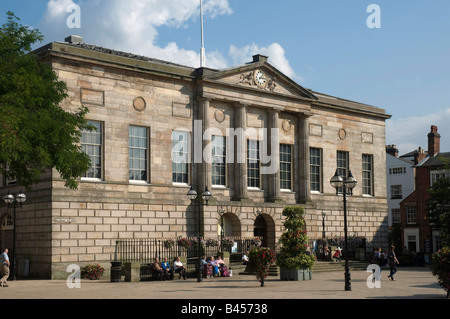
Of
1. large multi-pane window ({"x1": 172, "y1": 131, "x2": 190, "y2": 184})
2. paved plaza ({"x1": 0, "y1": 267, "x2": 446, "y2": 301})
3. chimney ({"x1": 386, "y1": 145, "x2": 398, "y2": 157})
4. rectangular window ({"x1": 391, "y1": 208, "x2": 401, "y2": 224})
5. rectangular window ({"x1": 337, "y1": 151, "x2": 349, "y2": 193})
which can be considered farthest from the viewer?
chimney ({"x1": 386, "y1": 145, "x2": 398, "y2": 157})

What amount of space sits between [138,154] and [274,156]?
10539 mm

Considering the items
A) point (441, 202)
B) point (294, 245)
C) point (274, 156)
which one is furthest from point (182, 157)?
point (441, 202)

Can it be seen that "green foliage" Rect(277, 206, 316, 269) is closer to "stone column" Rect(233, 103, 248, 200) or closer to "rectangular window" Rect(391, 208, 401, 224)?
"stone column" Rect(233, 103, 248, 200)

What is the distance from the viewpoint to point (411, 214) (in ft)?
218

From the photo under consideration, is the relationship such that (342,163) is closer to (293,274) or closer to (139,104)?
(139,104)

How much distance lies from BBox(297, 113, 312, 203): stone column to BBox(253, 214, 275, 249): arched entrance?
3.29 metres

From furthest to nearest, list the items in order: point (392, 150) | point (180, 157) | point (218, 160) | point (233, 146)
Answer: point (392, 150) < point (233, 146) < point (218, 160) < point (180, 157)

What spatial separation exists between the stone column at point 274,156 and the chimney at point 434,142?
31195 mm

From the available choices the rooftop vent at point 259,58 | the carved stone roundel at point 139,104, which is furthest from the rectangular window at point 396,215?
the carved stone roundel at point 139,104

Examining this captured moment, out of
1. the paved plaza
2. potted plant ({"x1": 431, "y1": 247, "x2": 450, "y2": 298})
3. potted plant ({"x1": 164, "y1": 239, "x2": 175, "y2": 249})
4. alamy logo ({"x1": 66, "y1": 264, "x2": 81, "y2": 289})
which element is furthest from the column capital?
potted plant ({"x1": 431, "y1": 247, "x2": 450, "y2": 298})

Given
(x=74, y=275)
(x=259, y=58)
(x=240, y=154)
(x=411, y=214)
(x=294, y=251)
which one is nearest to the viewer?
(x=294, y=251)

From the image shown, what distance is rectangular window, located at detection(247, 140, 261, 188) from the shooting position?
42.5 meters

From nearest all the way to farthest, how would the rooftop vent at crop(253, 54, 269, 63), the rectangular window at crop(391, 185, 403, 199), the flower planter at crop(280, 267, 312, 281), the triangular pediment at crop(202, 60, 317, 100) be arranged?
→ the flower planter at crop(280, 267, 312, 281), the triangular pediment at crop(202, 60, 317, 100), the rooftop vent at crop(253, 54, 269, 63), the rectangular window at crop(391, 185, 403, 199)
